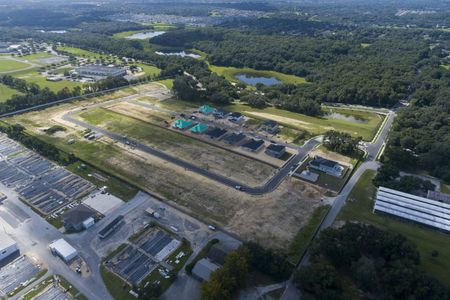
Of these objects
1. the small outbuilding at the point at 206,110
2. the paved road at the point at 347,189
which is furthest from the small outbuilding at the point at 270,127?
the paved road at the point at 347,189

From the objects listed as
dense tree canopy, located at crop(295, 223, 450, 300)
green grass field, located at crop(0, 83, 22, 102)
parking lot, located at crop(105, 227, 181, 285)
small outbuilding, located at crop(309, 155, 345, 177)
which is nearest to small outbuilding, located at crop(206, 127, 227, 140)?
small outbuilding, located at crop(309, 155, 345, 177)

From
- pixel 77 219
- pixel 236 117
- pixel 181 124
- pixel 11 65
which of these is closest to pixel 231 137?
pixel 236 117

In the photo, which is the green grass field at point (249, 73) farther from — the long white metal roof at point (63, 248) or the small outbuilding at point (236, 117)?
the long white metal roof at point (63, 248)

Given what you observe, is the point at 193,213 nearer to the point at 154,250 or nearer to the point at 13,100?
the point at 154,250

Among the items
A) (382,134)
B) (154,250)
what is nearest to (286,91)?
(382,134)

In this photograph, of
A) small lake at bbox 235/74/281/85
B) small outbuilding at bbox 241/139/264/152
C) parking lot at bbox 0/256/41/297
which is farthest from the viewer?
small lake at bbox 235/74/281/85

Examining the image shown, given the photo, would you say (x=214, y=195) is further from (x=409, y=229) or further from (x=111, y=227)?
(x=409, y=229)

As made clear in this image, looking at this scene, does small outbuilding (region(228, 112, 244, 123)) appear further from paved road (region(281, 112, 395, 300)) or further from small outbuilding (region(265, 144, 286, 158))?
paved road (region(281, 112, 395, 300))
